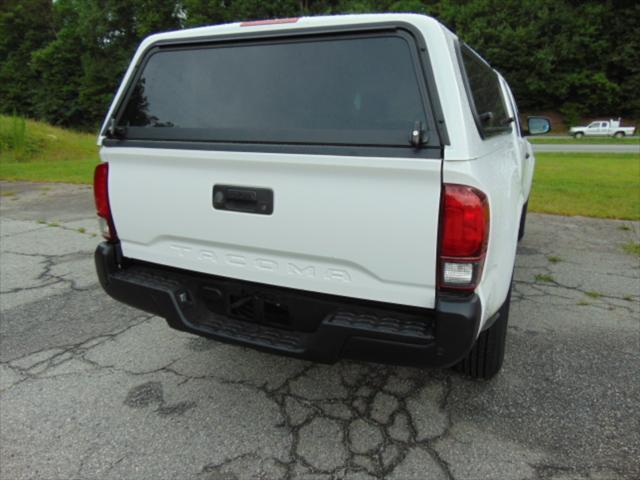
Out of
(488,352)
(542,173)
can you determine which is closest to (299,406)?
(488,352)

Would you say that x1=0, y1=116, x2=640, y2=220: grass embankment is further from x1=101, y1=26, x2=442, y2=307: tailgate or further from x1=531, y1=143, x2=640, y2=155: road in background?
x1=101, y1=26, x2=442, y2=307: tailgate

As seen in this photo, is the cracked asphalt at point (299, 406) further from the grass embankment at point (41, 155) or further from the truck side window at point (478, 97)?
the grass embankment at point (41, 155)

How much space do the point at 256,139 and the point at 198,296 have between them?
2.97 feet

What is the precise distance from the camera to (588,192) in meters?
8.80

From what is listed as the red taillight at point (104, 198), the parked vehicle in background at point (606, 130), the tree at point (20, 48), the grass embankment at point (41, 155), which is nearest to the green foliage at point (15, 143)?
the grass embankment at point (41, 155)

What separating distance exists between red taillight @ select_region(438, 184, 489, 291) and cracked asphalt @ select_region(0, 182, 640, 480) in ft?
3.03

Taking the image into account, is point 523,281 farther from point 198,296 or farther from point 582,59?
point 582,59

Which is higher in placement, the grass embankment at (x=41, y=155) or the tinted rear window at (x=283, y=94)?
the tinted rear window at (x=283, y=94)

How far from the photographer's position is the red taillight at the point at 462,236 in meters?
1.70

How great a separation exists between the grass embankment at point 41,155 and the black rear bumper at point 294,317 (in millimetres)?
9912

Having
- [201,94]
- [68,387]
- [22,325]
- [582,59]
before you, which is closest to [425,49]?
[201,94]

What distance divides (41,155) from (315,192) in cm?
1716

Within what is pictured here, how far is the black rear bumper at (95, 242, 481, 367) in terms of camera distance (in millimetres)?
1799

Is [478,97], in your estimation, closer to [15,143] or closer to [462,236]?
[462,236]
